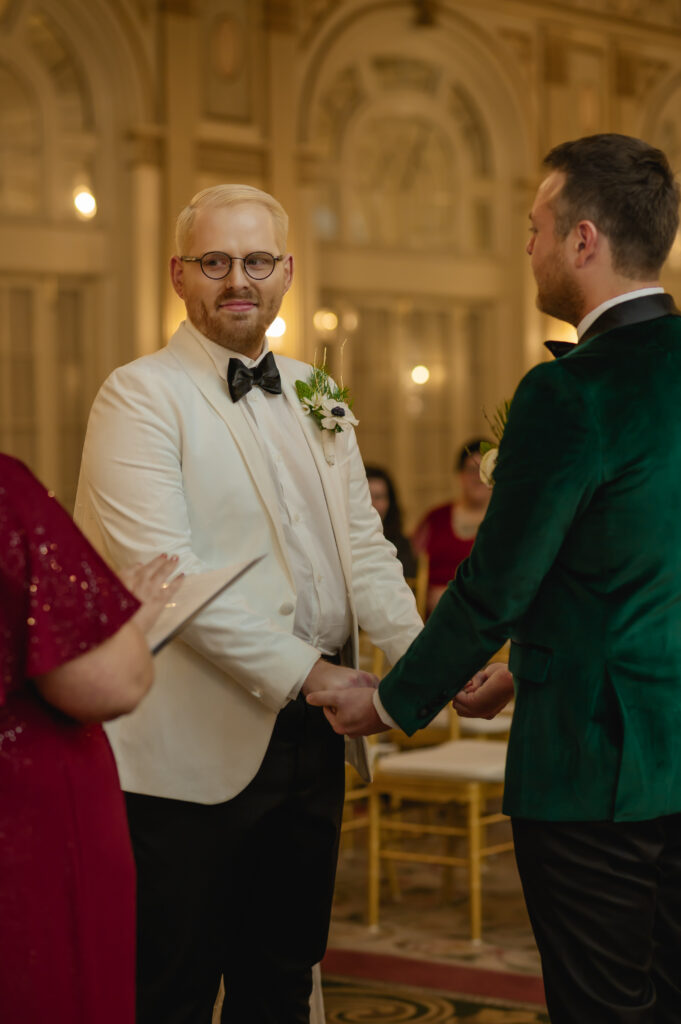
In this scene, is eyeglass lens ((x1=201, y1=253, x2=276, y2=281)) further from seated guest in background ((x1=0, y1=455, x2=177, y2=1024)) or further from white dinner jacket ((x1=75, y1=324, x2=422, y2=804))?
seated guest in background ((x1=0, y1=455, x2=177, y2=1024))

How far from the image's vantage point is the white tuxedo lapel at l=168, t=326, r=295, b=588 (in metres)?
2.52

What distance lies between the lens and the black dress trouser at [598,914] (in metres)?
2.09

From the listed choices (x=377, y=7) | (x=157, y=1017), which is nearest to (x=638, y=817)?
(x=157, y=1017)

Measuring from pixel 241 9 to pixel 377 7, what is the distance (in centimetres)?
131

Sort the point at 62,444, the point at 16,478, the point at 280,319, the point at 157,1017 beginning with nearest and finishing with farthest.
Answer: the point at 16,478 → the point at 157,1017 → the point at 62,444 → the point at 280,319

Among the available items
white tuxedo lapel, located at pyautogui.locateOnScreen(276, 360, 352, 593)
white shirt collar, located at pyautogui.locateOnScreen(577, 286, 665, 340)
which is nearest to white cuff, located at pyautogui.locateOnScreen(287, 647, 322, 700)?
white tuxedo lapel, located at pyautogui.locateOnScreen(276, 360, 352, 593)

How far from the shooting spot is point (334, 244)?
33.0 ft

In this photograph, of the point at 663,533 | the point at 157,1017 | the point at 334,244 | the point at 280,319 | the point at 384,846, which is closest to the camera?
the point at 663,533

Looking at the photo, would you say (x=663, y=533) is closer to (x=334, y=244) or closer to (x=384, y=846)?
(x=384, y=846)

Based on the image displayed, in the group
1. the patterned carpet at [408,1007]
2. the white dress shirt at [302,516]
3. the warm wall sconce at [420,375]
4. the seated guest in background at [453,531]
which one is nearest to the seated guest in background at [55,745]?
the white dress shirt at [302,516]

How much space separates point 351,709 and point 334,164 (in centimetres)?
820

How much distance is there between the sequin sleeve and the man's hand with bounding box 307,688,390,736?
0.72 m

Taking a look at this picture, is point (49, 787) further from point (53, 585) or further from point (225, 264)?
point (225, 264)

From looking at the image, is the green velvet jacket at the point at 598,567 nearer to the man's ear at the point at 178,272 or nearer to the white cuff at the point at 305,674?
the white cuff at the point at 305,674
